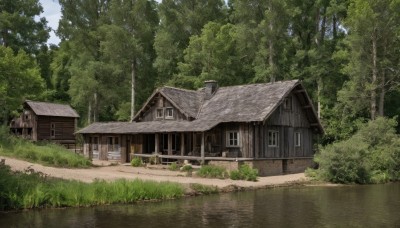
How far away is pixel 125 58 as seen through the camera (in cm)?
5331

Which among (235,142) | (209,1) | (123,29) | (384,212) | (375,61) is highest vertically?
(209,1)

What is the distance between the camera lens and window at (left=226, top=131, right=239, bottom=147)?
3303 cm

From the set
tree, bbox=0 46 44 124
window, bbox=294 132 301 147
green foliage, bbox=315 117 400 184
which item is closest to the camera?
green foliage, bbox=315 117 400 184

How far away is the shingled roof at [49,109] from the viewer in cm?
4997

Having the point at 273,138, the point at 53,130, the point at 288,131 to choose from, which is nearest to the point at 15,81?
the point at 53,130

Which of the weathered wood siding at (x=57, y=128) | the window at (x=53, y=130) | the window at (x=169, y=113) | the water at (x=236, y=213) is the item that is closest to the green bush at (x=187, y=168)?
the window at (x=169, y=113)

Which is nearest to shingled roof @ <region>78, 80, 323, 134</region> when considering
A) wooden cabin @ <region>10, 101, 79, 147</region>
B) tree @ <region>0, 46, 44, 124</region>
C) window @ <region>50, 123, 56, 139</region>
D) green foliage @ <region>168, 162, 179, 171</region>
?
green foliage @ <region>168, 162, 179, 171</region>

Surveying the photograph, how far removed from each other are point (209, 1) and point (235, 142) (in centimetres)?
2814

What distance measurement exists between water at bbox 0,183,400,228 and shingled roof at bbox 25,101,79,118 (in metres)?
33.8

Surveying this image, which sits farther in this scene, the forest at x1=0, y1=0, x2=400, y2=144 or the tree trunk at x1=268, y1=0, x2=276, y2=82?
the tree trunk at x1=268, y1=0, x2=276, y2=82

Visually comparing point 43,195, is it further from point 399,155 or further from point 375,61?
point 375,61

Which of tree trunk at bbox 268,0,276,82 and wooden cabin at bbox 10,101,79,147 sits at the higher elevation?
tree trunk at bbox 268,0,276,82

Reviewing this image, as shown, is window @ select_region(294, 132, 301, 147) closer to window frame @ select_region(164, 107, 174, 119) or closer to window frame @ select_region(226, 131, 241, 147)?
window frame @ select_region(226, 131, 241, 147)

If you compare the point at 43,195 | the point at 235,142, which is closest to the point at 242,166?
the point at 235,142
